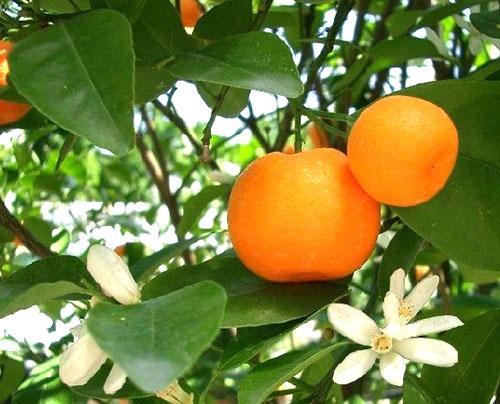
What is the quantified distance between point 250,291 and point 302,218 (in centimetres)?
9

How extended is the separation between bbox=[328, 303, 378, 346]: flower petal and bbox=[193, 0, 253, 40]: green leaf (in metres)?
0.26

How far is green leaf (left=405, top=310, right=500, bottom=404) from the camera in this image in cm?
75

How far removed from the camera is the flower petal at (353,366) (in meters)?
0.65

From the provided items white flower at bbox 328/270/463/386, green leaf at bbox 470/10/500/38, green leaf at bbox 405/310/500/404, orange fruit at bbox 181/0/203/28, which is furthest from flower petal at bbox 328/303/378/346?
orange fruit at bbox 181/0/203/28

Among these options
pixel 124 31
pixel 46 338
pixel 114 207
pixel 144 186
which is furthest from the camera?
pixel 144 186

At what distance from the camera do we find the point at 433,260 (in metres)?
1.12

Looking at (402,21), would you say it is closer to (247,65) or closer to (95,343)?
(247,65)

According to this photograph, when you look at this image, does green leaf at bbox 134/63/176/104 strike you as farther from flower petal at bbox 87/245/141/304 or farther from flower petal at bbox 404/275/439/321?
flower petal at bbox 404/275/439/321

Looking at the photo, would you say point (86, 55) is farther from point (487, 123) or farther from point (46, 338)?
point (46, 338)

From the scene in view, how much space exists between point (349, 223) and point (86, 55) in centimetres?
20

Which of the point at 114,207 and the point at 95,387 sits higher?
the point at 95,387

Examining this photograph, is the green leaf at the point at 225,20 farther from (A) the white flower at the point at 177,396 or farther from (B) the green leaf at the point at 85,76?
(A) the white flower at the point at 177,396

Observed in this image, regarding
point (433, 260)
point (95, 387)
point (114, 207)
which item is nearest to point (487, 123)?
point (95, 387)

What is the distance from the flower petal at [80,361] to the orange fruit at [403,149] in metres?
0.21
